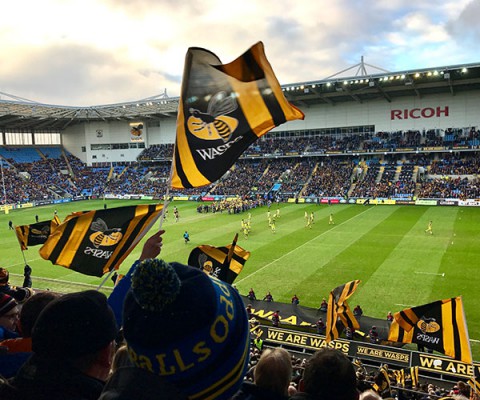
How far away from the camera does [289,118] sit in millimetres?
6547

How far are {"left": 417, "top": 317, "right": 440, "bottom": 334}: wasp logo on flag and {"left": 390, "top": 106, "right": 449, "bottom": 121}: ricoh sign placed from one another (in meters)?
56.2

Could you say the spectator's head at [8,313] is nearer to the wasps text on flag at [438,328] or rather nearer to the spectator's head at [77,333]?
the spectator's head at [77,333]

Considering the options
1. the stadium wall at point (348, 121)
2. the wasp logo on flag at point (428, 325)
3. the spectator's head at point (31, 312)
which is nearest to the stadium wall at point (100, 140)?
the stadium wall at point (348, 121)

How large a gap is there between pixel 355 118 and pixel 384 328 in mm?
54069

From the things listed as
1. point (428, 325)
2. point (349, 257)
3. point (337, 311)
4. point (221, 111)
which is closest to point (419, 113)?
point (349, 257)

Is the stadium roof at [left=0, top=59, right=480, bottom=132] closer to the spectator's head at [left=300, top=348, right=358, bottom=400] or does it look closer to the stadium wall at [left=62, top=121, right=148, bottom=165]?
the stadium wall at [left=62, top=121, right=148, bottom=165]

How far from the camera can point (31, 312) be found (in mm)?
3303

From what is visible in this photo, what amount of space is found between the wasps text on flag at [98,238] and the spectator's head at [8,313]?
146 inches

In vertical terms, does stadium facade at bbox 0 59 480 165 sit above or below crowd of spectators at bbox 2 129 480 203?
above

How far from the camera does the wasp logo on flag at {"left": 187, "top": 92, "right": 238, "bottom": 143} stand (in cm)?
662

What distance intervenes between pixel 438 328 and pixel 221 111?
25.2ft

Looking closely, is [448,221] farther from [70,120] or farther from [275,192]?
[70,120]

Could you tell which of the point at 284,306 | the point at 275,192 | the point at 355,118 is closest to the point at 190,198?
the point at 275,192

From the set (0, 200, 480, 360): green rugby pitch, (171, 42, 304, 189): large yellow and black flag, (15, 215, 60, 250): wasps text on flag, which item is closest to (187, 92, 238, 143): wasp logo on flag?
(171, 42, 304, 189): large yellow and black flag
